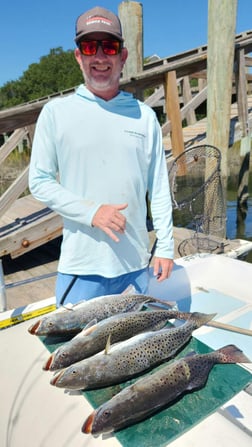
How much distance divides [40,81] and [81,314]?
64.4 m

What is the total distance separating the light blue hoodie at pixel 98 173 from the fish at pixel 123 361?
651 millimetres

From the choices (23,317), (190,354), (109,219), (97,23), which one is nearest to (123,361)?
(190,354)

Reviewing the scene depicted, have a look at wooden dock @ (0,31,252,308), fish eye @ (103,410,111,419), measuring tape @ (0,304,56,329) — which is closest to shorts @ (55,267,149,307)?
measuring tape @ (0,304,56,329)

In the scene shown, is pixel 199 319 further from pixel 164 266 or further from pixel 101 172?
pixel 101 172

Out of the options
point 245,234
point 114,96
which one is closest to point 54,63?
point 245,234

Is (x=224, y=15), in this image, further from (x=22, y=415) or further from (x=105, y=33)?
(x=22, y=415)

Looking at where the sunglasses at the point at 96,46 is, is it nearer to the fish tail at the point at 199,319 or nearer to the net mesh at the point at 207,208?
the fish tail at the point at 199,319

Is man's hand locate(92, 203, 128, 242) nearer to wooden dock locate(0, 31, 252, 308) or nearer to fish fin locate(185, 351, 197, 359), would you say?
fish fin locate(185, 351, 197, 359)

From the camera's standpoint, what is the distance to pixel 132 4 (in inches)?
225

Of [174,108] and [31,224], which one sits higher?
[174,108]

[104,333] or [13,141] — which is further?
[13,141]

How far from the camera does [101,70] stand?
1.97 metres

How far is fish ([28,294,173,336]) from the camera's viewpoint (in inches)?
62.2

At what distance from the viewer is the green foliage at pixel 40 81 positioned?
57.1 metres
